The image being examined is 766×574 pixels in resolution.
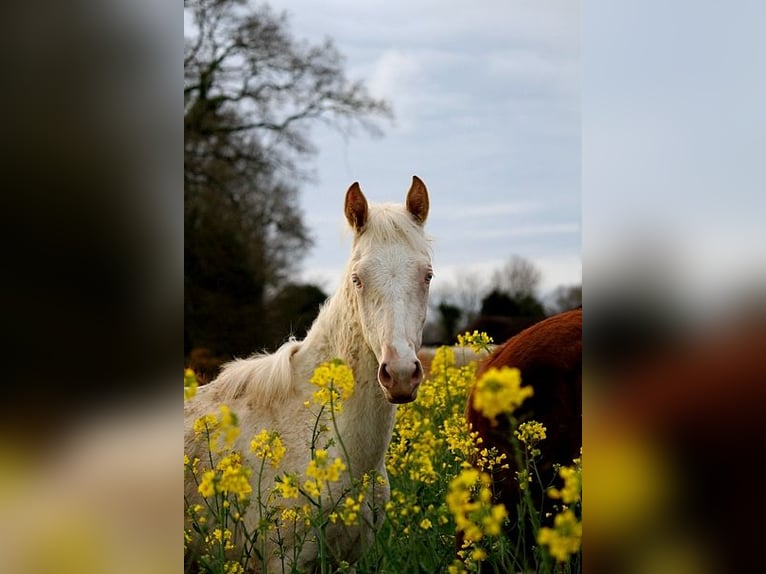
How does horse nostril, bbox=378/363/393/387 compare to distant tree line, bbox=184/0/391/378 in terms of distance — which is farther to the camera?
distant tree line, bbox=184/0/391/378

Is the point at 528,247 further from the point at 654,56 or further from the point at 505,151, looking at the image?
the point at 654,56

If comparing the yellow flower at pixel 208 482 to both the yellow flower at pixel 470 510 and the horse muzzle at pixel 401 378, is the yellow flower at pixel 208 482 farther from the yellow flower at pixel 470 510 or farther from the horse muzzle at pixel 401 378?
the horse muzzle at pixel 401 378

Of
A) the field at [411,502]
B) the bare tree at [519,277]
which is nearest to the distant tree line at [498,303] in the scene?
the bare tree at [519,277]

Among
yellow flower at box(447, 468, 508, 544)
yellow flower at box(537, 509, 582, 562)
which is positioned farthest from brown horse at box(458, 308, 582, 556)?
yellow flower at box(537, 509, 582, 562)

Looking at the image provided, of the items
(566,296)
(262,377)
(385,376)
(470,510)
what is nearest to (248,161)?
(566,296)

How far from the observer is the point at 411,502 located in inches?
58.0

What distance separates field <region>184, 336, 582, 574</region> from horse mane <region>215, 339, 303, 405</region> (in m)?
0.11

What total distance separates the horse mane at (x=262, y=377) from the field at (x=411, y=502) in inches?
4.5

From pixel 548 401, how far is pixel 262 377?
823 millimetres

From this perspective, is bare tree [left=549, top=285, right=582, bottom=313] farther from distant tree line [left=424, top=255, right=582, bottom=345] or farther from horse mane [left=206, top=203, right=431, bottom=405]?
horse mane [left=206, top=203, right=431, bottom=405]

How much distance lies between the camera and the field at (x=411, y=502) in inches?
40.6

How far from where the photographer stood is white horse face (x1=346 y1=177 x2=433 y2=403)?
5.31ft

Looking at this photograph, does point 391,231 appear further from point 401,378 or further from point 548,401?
point 548,401

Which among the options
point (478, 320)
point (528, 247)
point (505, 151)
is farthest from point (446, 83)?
point (478, 320)
